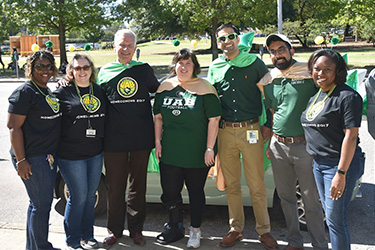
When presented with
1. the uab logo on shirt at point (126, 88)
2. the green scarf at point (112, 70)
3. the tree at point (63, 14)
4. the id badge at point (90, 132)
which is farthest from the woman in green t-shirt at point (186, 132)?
the tree at point (63, 14)

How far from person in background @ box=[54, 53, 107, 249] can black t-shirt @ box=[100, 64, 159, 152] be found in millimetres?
101

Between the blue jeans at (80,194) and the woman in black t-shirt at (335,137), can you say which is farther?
the blue jeans at (80,194)

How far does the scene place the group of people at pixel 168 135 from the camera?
3736 mm

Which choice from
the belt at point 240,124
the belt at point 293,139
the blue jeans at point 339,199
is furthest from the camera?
the belt at point 240,124

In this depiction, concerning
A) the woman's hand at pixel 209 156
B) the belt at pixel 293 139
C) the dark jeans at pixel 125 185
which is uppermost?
the belt at pixel 293 139

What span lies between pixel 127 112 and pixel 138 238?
50.9 inches

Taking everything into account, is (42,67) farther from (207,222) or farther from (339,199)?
(339,199)

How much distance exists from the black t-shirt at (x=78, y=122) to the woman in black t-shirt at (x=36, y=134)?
4.2 inches

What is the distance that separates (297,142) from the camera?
3.80 meters

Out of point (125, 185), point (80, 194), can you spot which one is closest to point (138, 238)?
point (125, 185)

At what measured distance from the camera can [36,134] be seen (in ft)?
12.0

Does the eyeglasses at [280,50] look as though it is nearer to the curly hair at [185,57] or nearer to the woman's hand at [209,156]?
the curly hair at [185,57]

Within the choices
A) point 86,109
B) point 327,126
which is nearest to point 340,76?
point 327,126

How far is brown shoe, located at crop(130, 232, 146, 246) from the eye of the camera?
4.32 meters
